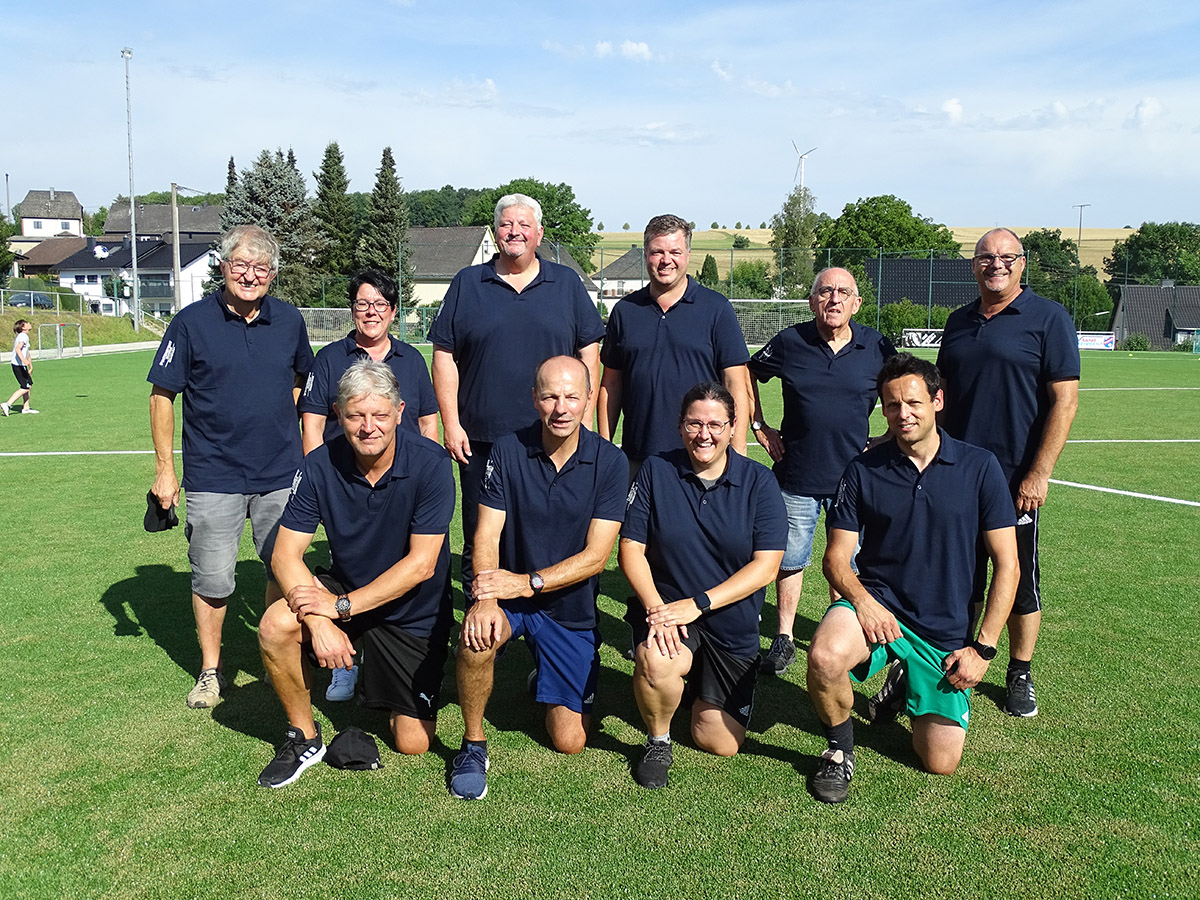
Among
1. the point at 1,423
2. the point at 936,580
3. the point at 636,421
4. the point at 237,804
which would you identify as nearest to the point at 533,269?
the point at 636,421

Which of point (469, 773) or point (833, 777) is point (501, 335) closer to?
point (469, 773)

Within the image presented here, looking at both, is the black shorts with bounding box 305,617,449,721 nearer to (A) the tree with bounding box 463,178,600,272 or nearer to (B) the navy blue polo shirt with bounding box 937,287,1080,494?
(B) the navy blue polo shirt with bounding box 937,287,1080,494

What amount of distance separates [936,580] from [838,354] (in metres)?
1.52

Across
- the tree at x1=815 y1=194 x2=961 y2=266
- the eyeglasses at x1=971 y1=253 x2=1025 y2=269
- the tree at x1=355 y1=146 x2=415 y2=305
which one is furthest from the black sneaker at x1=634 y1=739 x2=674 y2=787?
the tree at x1=815 y1=194 x2=961 y2=266

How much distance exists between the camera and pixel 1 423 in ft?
47.6

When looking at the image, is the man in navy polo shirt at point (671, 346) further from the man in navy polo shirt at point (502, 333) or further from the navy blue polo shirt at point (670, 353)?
the man in navy polo shirt at point (502, 333)

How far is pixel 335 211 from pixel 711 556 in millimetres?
56083

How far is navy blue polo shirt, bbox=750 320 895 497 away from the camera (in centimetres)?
492

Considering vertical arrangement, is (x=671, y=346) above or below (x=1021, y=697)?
above

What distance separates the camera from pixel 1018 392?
14.6 feet

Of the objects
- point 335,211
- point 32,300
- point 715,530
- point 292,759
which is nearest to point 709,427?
point 715,530

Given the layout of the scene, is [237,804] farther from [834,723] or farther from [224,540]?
[834,723]

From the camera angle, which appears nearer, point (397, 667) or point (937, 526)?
point (937, 526)

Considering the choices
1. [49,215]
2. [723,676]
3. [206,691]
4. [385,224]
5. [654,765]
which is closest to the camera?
[654,765]
